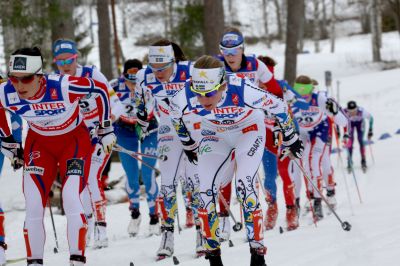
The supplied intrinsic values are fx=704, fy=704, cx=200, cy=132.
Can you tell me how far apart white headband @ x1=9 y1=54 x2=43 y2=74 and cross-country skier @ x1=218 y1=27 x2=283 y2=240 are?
2584mm

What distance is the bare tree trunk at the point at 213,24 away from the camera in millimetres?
16703

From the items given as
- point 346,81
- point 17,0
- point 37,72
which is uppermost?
point 17,0

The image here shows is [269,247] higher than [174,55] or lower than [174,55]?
lower

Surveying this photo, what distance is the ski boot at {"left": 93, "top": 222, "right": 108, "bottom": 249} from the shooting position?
8.73 m

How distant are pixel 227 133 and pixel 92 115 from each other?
2372 mm

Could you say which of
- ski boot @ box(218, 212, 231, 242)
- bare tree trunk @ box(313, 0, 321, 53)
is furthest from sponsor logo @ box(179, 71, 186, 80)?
bare tree trunk @ box(313, 0, 321, 53)

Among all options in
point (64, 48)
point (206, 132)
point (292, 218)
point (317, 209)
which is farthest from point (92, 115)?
point (317, 209)

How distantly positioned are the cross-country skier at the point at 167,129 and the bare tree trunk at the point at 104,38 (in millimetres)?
10469

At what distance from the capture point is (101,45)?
18250 millimetres

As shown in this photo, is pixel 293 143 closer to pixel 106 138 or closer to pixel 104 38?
pixel 106 138

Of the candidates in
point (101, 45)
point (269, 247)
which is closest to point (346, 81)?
point (101, 45)

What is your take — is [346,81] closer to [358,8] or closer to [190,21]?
[190,21]

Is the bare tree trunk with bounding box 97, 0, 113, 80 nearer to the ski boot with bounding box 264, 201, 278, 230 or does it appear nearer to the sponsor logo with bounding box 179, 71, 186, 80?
the ski boot with bounding box 264, 201, 278, 230

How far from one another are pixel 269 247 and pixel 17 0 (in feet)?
34.4
